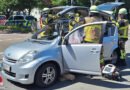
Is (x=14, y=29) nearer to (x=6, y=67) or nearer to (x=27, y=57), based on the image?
(x=6, y=67)

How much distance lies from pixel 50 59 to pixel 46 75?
39 centimetres

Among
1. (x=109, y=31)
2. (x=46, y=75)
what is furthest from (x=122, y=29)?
(x=46, y=75)

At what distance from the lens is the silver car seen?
4.22 metres

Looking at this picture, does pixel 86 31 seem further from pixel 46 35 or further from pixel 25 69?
pixel 25 69

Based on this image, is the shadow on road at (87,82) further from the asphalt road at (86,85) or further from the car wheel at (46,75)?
the car wheel at (46,75)

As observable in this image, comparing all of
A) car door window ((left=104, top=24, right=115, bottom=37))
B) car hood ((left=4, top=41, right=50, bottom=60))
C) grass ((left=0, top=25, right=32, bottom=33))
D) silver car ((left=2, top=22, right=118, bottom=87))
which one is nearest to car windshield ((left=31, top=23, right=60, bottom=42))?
silver car ((left=2, top=22, right=118, bottom=87))

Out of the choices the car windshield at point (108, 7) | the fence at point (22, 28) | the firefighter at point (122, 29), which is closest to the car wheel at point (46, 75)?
the firefighter at point (122, 29)

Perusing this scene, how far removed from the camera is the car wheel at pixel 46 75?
434 cm

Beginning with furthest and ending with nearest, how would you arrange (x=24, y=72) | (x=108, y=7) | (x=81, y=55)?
1. (x=108, y=7)
2. (x=81, y=55)
3. (x=24, y=72)

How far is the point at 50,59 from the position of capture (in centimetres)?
445

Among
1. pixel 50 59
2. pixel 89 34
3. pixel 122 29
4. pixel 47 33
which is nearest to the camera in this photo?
pixel 50 59

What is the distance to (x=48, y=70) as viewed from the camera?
4504mm

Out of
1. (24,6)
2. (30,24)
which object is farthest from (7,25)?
(24,6)

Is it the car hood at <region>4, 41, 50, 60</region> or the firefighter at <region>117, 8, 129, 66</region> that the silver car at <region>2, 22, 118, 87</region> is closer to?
the car hood at <region>4, 41, 50, 60</region>
